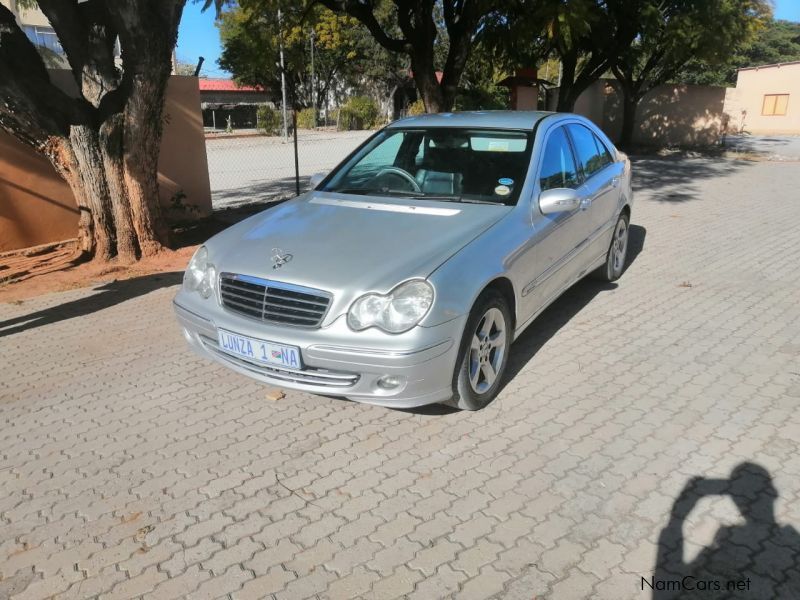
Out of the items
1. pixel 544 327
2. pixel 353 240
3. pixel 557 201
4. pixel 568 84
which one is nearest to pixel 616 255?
pixel 544 327

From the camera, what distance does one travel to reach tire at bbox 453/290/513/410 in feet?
11.5

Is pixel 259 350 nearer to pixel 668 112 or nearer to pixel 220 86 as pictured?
pixel 668 112

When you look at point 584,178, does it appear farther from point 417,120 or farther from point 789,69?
point 789,69

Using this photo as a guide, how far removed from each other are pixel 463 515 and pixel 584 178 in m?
3.21

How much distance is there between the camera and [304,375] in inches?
133

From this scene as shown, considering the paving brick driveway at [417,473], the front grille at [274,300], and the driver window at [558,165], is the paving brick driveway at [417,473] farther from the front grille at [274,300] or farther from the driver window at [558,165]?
the driver window at [558,165]

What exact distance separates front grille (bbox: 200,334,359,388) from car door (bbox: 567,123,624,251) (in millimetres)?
2616

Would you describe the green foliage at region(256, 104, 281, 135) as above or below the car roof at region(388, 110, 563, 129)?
below

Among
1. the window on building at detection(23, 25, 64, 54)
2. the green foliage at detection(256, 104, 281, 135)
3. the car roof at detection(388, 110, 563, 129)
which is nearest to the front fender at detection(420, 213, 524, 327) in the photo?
the car roof at detection(388, 110, 563, 129)

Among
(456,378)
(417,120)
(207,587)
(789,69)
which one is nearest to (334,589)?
(207,587)

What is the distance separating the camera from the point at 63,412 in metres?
3.96

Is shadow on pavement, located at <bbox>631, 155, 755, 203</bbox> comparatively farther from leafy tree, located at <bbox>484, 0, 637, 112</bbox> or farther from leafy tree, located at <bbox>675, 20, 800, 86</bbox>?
leafy tree, located at <bbox>675, 20, 800, 86</bbox>

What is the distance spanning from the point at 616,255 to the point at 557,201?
232 cm

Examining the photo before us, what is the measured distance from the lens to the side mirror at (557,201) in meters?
4.17
